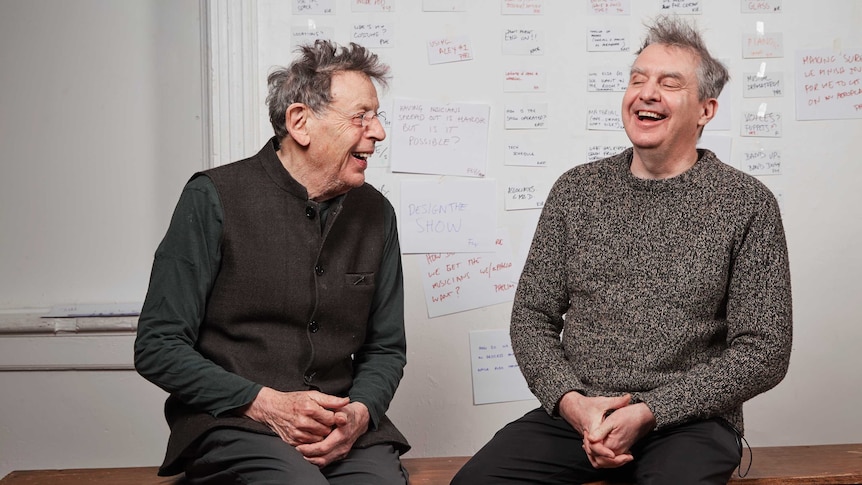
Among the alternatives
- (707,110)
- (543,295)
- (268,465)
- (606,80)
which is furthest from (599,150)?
(268,465)

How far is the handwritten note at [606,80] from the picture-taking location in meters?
3.46

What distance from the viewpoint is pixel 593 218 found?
2.35 meters

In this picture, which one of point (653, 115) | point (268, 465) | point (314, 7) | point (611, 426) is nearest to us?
point (268, 465)

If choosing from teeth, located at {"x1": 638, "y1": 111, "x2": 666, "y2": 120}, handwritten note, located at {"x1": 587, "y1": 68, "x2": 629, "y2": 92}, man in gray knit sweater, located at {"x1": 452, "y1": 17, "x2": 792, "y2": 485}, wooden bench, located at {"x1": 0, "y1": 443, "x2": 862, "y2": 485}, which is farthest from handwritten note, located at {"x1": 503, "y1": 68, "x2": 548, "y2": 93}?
wooden bench, located at {"x1": 0, "y1": 443, "x2": 862, "y2": 485}

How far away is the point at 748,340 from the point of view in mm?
2146

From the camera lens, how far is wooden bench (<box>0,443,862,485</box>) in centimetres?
234

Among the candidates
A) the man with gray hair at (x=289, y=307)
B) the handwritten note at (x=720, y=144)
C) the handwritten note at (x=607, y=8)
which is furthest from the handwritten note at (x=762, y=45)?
the man with gray hair at (x=289, y=307)

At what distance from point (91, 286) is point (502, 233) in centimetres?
158

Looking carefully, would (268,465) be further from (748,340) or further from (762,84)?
(762,84)

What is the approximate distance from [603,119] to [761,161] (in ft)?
2.08

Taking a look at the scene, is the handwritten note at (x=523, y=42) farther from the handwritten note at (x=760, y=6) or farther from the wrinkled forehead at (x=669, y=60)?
the wrinkled forehead at (x=669, y=60)

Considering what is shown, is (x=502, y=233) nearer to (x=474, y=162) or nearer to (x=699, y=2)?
(x=474, y=162)

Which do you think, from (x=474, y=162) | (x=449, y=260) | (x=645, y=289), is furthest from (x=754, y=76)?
(x=645, y=289)

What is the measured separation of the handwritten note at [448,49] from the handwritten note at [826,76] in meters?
1.28
